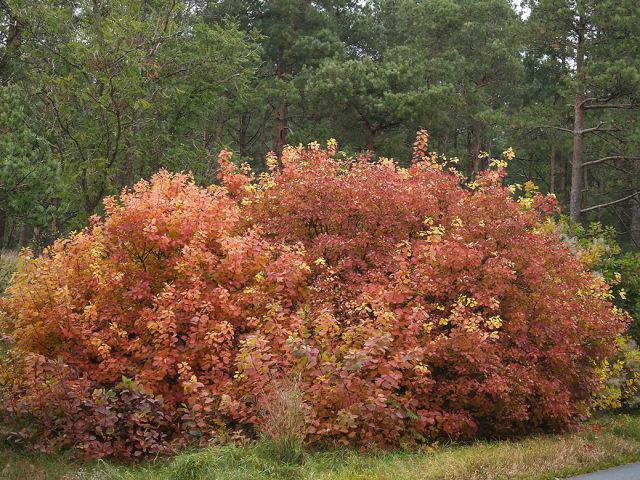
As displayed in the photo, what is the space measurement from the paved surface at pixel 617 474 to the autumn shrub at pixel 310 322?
1.01 meters

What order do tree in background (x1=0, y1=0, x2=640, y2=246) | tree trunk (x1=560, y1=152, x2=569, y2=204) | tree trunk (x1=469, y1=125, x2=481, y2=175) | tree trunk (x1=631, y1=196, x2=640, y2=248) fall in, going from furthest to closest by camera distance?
1. tree trunk (x1=560, y1=152, x2=569, y2=204)
2. tree trunk (x1=469, y1=125, x2=481, y2=175)
3. tree trunk (x1=631, y1=196, x2=640, y2=248)
4. tree in background (x1=0, y1=0, x2=640, y2=246)

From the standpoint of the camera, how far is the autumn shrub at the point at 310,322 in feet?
25.4

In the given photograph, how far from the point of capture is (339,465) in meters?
7.03

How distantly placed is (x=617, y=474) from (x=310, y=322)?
12.6 ft

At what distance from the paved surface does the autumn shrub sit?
1.01 metres

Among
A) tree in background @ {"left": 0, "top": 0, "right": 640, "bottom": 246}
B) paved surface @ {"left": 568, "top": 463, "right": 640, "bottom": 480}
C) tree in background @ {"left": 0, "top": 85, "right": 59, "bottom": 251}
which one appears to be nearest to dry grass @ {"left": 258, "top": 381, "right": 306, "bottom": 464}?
paved surface @ {"left": 568, "top": 463, "right": 640, "bottom": 480}

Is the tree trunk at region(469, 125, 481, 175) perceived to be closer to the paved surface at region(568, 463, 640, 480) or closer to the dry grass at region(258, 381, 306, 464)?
the paved surface at region(568, 463, 640, 480)

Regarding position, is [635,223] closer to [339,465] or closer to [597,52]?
[597,52]

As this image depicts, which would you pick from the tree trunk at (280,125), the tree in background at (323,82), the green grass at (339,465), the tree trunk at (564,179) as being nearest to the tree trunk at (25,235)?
the tree in background at (323,82)

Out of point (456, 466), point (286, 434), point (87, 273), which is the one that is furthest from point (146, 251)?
point (456, 466)

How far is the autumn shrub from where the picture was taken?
7.74 metres

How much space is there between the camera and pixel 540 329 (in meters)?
8.89

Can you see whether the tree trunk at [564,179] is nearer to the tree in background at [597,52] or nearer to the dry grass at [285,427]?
the tree in background at [597,52]

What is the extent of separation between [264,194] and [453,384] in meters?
3.98
